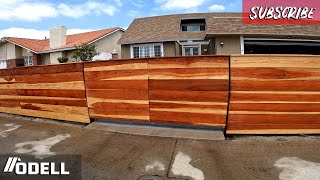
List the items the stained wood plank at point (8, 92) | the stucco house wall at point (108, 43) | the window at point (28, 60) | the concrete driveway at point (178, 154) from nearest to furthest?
the concrete driveway at point (178, 154) < the stained wood plank at point (8, 92) < the stucco house wall at point (108, 43) < the window at point (28, 60)

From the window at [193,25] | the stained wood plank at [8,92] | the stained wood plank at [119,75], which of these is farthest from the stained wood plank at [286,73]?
the window at [193,25]

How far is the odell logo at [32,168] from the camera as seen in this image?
351cm

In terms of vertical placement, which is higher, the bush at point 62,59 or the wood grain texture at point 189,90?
the bush at point 62,59

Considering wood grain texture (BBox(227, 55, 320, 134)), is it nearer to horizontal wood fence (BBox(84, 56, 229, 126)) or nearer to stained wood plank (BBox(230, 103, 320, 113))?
stained wood plank (BBox(230, 103, 320, 113))

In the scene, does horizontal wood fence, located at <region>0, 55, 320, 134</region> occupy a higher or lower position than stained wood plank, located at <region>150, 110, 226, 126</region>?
higher

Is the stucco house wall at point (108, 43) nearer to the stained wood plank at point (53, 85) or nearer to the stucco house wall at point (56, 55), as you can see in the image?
the stucco house wall at point (56, 55)

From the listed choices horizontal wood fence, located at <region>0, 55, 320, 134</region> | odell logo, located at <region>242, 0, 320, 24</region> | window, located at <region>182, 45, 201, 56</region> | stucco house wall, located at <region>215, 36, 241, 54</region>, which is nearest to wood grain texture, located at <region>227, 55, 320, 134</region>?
horizontal wood fence, located at <region>0, 55, 320, 134</region>

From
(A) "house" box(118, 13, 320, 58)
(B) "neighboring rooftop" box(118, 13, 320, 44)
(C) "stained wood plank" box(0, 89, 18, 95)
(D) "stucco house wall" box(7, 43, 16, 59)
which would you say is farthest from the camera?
(D) "stucco house wall" box(7, 43, 16, 59)

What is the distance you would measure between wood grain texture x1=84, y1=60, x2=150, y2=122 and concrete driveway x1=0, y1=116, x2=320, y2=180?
552mm

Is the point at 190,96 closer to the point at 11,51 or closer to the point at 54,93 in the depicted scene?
the point at 54,93

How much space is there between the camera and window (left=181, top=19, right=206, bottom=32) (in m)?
24.8

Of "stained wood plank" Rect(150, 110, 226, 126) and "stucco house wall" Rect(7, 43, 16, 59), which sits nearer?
"stained wood plank" Rect(150, 110, 226, 126)

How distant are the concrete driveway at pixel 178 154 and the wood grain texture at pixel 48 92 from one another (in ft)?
2.57

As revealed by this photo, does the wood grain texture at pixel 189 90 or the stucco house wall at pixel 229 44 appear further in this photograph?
the stucco house wall at pixel 229 44
